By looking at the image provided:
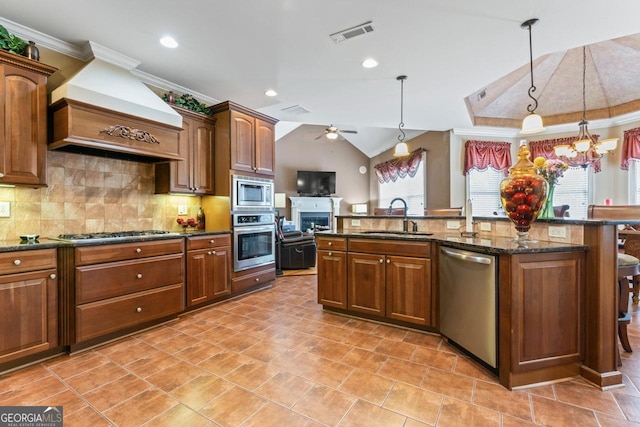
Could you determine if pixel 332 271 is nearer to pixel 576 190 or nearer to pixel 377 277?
pixel 377 277

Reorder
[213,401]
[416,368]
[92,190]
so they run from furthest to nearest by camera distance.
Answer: [92,190], [416,368], [213,401]

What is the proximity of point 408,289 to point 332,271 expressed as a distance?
0.83m

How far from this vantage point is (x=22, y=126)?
2.32 m

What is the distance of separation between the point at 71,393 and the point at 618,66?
731 centimetres

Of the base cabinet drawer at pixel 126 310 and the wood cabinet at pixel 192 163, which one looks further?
the wood cabinet at pixel 192 163

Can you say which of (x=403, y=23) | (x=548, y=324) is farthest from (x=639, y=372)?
(x=403, y=23)

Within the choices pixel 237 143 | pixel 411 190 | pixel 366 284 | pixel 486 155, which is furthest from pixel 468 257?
pixel 411 190

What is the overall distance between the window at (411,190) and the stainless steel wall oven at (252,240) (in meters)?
4.10

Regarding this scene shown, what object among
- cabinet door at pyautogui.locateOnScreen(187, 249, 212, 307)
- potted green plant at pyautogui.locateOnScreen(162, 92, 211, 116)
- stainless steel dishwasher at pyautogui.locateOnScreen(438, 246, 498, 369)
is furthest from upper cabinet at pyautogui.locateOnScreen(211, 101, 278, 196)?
stainless steel dishwasher at pyautogui.locateOnScreen(438, 246, 498, 369)

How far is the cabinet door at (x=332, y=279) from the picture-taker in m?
3.08

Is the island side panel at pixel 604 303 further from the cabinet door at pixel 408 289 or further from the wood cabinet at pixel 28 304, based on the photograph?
the wood cabinet at pixel 28 304

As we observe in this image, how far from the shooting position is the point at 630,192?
16.1 feet

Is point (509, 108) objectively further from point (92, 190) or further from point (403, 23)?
point (92, 190)

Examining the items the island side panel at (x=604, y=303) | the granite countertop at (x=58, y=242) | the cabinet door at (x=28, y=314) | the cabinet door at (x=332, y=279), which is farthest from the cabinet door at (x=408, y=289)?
the cabinet door at (x=28, y=314)
